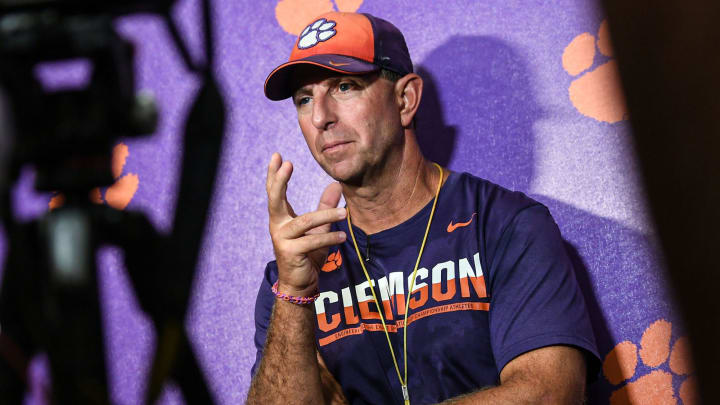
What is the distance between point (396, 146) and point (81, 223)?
91 centimetres

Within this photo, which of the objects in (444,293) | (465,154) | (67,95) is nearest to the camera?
(67,95)

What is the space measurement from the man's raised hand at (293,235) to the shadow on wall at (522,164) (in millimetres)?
612

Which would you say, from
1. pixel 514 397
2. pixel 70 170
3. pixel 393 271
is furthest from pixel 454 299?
pixel 70 170

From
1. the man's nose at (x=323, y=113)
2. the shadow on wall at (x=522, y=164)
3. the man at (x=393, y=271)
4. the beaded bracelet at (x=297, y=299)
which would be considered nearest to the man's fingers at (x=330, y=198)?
the man at (x=393, y=271)

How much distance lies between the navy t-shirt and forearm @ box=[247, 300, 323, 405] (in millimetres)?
113

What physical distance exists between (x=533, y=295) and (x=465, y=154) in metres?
0.56

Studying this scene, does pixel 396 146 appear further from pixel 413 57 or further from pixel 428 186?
pixel 413 57

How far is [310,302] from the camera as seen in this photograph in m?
1.21

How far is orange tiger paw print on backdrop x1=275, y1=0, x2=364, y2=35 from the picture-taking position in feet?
5.68

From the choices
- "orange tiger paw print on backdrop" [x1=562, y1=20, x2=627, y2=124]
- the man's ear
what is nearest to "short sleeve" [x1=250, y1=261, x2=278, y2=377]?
the man's ear

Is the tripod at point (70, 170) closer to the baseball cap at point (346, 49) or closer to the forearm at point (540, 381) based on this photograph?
the forearm at point (540, 381)

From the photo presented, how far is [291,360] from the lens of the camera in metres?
1.22

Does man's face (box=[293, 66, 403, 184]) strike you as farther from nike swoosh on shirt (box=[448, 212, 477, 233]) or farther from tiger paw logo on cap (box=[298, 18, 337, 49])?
nike swoosh on shirt (box=[448, 212, 477, 233])

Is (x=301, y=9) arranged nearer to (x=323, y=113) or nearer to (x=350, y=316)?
(x=323, y=113)
